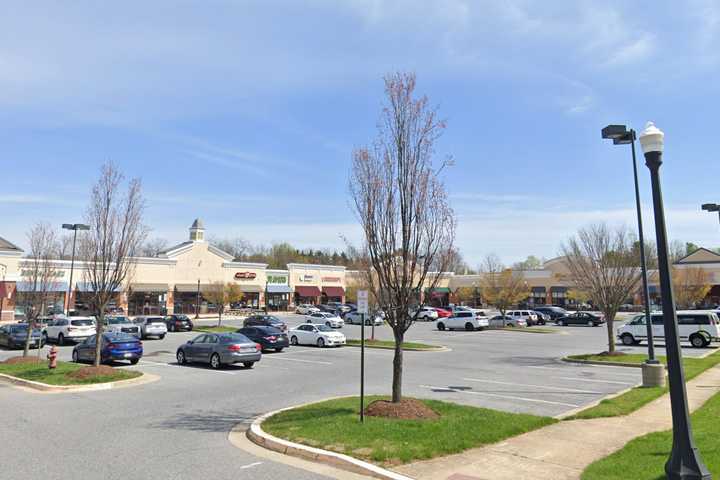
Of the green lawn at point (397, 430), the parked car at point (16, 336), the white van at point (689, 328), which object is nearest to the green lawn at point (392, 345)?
the white van at point (689, 328)

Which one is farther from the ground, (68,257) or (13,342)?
(68,257)

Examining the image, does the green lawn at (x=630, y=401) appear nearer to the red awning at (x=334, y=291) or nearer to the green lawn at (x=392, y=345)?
the green lawn at (x=392, y=345)

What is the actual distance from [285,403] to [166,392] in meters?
4.16

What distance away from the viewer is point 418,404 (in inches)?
439

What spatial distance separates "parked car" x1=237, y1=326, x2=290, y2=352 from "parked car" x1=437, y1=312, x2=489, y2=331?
2161 centimetres

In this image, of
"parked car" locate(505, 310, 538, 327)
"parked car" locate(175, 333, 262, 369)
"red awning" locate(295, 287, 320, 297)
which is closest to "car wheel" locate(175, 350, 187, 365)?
"parked car" locate(175, 333, 262, 369)

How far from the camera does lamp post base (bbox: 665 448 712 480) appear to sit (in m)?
6.22

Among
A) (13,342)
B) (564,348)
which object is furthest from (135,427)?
(564,348)

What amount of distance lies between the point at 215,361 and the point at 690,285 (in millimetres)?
56012

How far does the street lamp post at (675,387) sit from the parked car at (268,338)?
22.9 metres

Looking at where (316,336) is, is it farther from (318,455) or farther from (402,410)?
(318,455)

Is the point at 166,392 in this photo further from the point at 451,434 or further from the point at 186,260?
the point at 186,260

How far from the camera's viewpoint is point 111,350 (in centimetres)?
2184

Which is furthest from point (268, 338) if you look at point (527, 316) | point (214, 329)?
point (527, 316)
